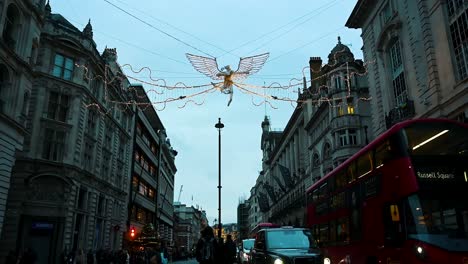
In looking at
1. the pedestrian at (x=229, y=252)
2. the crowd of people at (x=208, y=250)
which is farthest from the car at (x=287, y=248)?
the crowd of people at (x=208, y=250)

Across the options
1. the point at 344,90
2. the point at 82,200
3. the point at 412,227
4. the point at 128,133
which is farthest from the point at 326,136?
the point at 412,227

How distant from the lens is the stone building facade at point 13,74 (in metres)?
22.8

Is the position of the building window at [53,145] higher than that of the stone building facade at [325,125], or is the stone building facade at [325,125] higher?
the stone building facade at [325,125]

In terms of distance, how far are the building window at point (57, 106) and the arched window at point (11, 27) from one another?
9.60m

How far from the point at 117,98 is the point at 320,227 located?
30.8 meters

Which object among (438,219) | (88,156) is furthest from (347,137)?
(438,219)

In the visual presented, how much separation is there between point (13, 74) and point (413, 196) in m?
22.2

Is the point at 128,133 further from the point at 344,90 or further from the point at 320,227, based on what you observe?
the point at 320,227

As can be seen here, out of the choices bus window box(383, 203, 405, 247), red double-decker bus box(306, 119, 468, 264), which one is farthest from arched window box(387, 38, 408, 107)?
bus window box(383, 203, 405, 247)

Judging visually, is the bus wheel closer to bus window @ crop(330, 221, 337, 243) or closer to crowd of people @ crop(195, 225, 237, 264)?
bus window @ crop(330, 221, 337, 243)

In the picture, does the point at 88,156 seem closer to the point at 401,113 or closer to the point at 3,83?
the point at 3,83

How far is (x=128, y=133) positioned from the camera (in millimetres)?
51375

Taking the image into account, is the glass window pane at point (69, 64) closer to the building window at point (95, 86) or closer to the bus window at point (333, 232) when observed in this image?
the building window at point (95, 86)

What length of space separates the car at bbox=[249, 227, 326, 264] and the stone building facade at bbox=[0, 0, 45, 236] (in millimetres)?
15204
